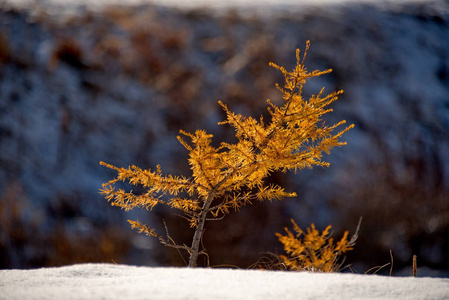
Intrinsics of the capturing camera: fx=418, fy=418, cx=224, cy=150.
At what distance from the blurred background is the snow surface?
158 cm

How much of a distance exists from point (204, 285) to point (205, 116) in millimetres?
2097

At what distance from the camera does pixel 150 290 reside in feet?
2.95

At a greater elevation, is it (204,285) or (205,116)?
(204,285)

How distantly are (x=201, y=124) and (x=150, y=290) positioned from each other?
211 cm

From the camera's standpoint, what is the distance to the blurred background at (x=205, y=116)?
8.97 ft

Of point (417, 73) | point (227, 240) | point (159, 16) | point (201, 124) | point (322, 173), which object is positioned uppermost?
point (159, 16)

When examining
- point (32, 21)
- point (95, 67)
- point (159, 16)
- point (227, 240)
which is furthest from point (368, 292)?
point (32, 21)

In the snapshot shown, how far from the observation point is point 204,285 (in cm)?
95

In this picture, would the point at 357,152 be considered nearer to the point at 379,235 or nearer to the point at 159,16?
the point at 379,235

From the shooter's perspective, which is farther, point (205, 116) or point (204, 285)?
point (205, 116)

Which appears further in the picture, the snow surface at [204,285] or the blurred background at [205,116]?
the blurred background at [205,116]

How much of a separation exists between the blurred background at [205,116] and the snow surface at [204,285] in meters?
1.58

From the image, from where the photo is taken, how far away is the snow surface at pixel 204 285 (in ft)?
2.90

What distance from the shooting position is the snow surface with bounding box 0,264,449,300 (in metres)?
0.88
